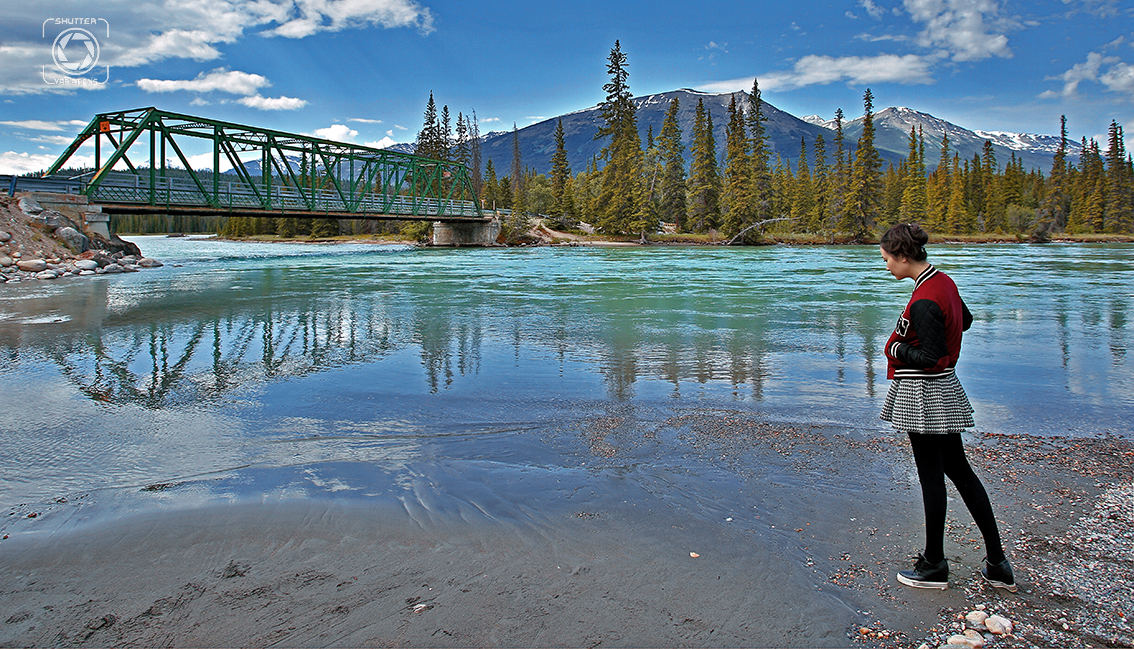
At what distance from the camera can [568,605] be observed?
12.0 feet

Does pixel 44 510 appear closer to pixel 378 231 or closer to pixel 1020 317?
pixel 1020 317

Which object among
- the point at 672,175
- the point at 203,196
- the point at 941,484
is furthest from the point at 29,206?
the point at 672,175

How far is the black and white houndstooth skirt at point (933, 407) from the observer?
385 centimetres

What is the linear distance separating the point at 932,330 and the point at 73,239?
41.8m

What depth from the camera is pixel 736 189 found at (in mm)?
76062

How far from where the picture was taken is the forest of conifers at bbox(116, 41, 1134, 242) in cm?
7900

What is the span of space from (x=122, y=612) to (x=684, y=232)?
83366 millimetres

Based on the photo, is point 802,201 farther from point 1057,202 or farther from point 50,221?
point 50,221

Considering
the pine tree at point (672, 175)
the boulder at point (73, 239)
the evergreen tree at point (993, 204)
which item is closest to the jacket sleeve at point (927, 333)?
the boulder at point (73, 239)

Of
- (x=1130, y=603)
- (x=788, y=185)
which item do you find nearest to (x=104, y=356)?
(x=1130, y=603)

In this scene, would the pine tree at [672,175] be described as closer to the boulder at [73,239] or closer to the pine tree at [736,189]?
the pine tree at [736,189]

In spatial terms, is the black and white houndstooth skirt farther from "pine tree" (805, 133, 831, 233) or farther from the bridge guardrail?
"pine tree" (805, 133, 831, 233)

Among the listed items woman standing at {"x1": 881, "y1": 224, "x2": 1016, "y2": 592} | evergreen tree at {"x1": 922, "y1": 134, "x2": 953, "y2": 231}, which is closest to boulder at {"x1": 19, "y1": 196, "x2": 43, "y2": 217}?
woman standing at {"x1": 881, "y1": 224, "x2": 1016, "y2": 592}

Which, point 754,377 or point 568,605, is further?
point 754,377
